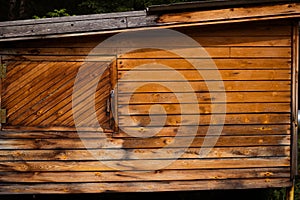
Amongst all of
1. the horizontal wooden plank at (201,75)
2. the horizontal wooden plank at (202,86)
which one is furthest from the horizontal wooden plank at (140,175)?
the horizontal wooden plank at (201,75)

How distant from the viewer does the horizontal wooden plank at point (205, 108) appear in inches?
224

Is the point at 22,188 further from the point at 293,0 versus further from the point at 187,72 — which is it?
the point at 293,0

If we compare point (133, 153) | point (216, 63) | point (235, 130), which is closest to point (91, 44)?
point (133, 153)

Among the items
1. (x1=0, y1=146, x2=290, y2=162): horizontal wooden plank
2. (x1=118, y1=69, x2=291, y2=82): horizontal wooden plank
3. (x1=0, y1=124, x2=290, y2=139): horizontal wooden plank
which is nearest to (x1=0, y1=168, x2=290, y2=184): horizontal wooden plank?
(x1=0, y1=146, x2=290, y2=162): horizontal wooden plank

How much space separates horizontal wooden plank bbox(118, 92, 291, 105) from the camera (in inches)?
224

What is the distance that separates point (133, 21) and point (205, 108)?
1593mm

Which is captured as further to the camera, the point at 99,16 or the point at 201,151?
the point at 201,151

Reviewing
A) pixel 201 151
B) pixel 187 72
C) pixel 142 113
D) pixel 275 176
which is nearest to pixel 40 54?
pixel 142 113

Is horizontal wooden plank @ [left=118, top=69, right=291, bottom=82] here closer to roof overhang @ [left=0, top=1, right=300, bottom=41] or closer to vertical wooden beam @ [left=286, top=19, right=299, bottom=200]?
vertical wooden beam @ [left=286, top=19, right=299, bottom=200]

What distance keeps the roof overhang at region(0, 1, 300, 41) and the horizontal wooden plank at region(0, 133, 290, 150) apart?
144cm

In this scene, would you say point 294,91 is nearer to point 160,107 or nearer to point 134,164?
point 160,107

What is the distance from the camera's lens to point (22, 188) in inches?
223

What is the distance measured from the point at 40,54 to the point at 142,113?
1.62m

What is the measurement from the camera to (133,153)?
5.73 metres
